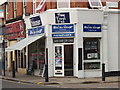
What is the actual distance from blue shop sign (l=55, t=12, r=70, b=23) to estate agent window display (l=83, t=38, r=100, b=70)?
192 cm

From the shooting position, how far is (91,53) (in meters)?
19.5

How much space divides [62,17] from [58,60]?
9.79ft

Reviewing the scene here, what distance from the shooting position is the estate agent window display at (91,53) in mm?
19345

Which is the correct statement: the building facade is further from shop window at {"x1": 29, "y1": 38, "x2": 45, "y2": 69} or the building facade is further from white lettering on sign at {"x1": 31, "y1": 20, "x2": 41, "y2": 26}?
shop window at {"x1": 29, "y1": 38, "x2": 45, "y2": 69}

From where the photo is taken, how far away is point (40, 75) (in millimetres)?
20547

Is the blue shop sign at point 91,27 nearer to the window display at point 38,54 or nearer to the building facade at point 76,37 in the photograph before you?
the building facade at point 76,37

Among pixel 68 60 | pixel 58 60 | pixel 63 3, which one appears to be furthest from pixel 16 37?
pixel 68 60

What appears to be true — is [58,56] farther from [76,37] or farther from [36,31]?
[36,31]

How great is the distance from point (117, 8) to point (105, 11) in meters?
1.42

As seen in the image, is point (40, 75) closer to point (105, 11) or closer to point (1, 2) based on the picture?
point (105, 11)

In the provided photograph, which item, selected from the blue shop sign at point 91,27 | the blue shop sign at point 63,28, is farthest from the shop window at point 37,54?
the blue shop sign at point 91,27

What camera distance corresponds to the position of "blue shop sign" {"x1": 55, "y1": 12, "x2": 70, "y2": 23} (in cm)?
1912

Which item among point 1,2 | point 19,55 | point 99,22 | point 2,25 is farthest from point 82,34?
point 1,2

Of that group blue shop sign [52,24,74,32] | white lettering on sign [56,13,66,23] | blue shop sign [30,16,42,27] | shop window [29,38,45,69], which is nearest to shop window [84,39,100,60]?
blue shop sign [52,24,74,32]
